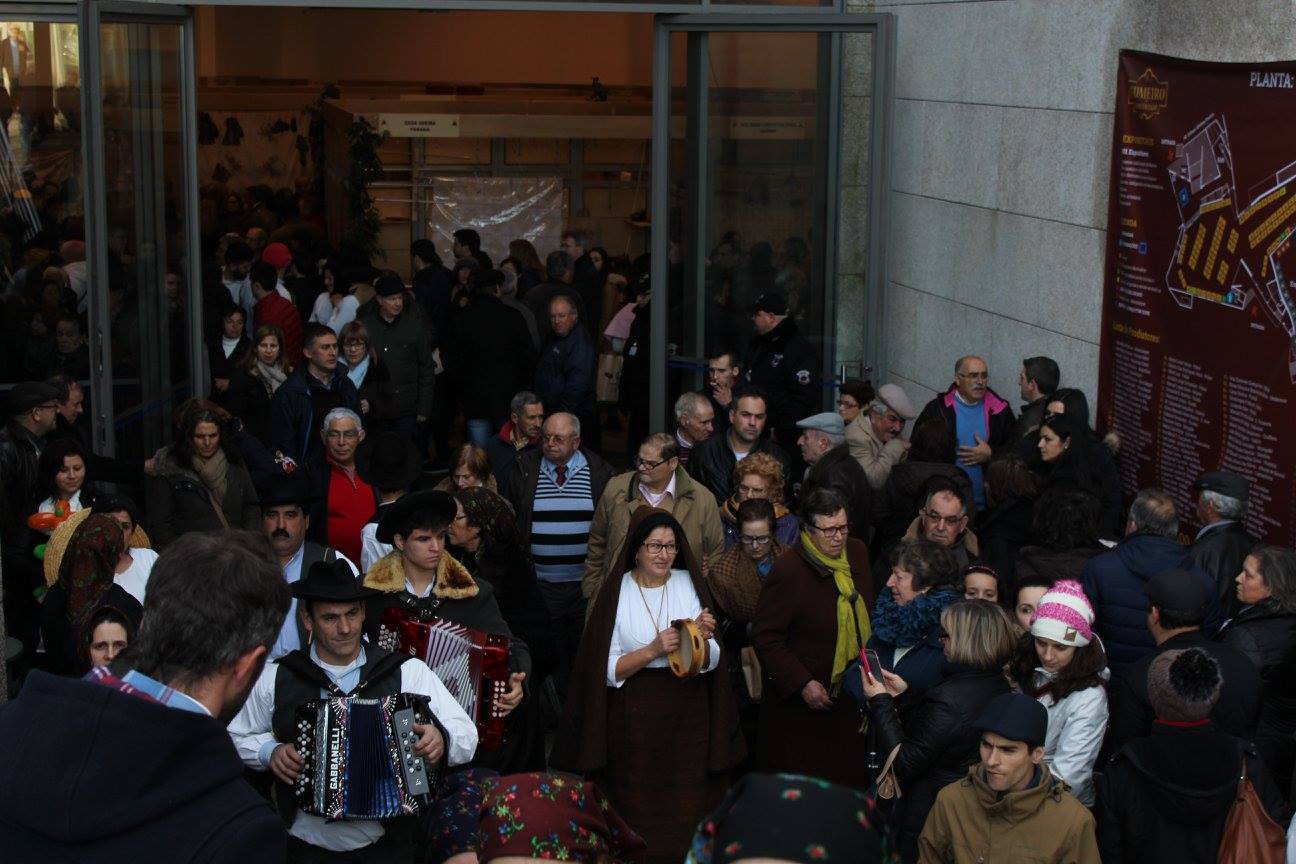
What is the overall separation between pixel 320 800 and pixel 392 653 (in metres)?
0.48

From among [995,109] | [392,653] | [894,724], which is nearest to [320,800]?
[392,653]

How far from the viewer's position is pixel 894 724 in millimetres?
5312

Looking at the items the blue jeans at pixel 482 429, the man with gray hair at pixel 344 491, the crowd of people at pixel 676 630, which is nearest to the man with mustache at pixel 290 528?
the crowd of people at pixel 676 630

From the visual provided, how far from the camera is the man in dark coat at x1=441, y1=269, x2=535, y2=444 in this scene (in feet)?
38.6

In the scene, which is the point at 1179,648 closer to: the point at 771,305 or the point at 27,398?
the point at 771,305

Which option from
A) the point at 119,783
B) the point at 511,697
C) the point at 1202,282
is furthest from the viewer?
the point at 1202,282

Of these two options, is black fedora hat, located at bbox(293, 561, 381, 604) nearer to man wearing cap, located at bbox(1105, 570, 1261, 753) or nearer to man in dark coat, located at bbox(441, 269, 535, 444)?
man wearing cap, located at bbox(1105, 570, 1261, 753)

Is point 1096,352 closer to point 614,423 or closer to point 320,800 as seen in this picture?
point 320,800

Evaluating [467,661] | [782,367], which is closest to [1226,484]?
[467,661]

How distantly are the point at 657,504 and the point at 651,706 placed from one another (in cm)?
157

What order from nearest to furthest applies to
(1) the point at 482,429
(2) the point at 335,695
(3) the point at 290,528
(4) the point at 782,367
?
(2) the point at 335,695, (3) the point at 290,528, (4) the point at 782,367, (1) the point at 482,429

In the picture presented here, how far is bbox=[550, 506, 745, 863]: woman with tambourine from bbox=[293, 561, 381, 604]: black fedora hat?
55.0 inches

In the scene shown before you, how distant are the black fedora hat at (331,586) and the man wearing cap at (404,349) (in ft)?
20.8

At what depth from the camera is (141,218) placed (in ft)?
32.0
